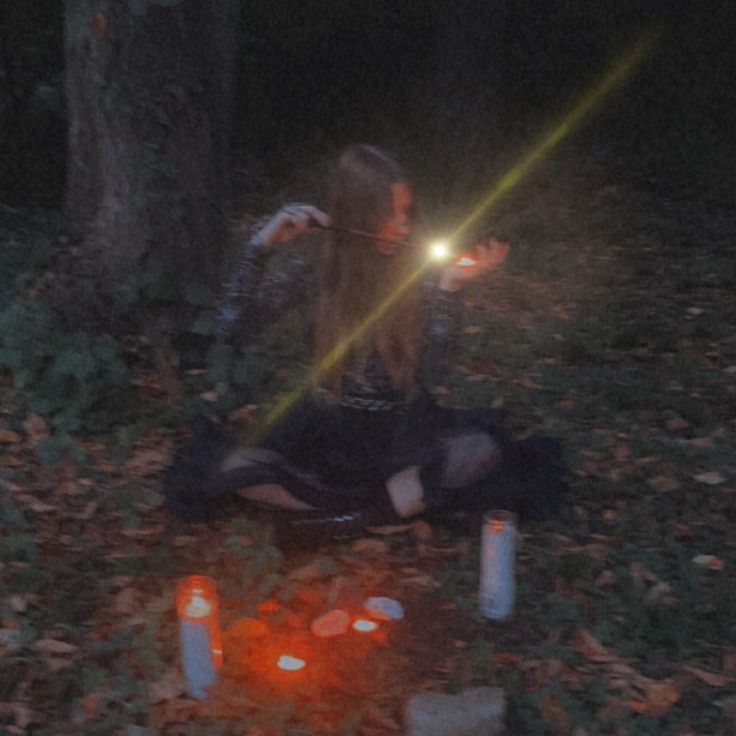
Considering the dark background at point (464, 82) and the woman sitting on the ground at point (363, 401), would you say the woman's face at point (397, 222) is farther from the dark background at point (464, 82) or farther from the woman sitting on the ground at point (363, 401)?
the dark background at point (464, 82)

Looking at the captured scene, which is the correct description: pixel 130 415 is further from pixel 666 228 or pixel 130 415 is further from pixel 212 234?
pixel 666 228

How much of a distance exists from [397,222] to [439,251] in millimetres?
195

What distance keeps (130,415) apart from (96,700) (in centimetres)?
211

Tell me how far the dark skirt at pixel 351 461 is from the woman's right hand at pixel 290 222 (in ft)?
2.38

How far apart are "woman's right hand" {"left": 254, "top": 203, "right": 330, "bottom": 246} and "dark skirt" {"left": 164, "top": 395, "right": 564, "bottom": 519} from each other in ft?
2.38

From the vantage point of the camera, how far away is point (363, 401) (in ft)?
14.6

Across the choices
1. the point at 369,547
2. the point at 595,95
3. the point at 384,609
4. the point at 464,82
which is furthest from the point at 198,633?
the point at 595,95

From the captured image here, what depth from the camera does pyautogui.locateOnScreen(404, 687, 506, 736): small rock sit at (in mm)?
3182

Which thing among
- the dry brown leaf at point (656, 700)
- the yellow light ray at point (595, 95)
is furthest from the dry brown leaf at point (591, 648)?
the yellow light ray at point (595, 95)

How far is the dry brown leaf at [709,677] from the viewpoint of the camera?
11.8 feet

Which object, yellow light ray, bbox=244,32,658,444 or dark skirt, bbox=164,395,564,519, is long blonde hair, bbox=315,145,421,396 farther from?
yellow light ray, bbox=244,32,658,444

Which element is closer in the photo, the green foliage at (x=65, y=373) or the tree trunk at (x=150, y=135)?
the green foliage at (x=65, y=373)

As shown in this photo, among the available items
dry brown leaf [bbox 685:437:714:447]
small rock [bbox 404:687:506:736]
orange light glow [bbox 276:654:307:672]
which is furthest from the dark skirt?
small rock [bbox 404:687:506:736]

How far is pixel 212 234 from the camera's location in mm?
6012
